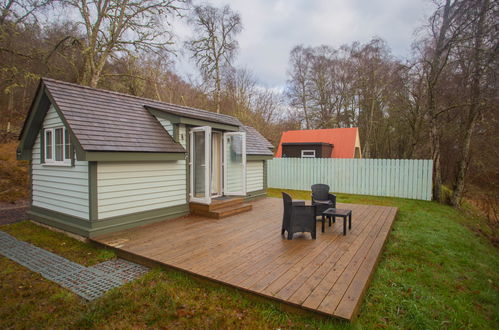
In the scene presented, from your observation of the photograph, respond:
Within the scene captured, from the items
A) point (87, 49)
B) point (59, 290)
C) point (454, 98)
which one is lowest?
point (59, 290)

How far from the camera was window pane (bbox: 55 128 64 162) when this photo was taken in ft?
19.5

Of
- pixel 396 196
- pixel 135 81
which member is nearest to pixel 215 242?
pixel 396 196

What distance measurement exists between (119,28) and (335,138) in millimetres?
14778

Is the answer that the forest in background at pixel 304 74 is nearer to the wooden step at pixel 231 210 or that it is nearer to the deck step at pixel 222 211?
the wooden step at pixel 231 210

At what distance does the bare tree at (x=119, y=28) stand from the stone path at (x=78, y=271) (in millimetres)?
10509

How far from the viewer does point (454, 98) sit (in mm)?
11273

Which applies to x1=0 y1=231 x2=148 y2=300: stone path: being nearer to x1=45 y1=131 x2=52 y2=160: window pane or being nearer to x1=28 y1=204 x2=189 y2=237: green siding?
x1=28 y1=204 x2=189 y2=237: green siding

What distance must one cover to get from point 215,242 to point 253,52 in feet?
57.7

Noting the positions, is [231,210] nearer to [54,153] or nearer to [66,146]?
[66,146]

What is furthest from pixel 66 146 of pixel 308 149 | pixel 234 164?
pixel 308 149

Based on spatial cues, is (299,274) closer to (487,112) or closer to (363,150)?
(487,112)

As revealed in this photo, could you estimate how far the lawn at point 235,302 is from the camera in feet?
8.84

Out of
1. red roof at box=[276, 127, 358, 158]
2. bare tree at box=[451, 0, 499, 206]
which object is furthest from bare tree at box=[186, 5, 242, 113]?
bare tree at box=[451, 0, 499, 206]

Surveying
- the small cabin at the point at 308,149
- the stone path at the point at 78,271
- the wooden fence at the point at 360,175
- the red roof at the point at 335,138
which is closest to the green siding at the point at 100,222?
the stone path at the point at 78,271
